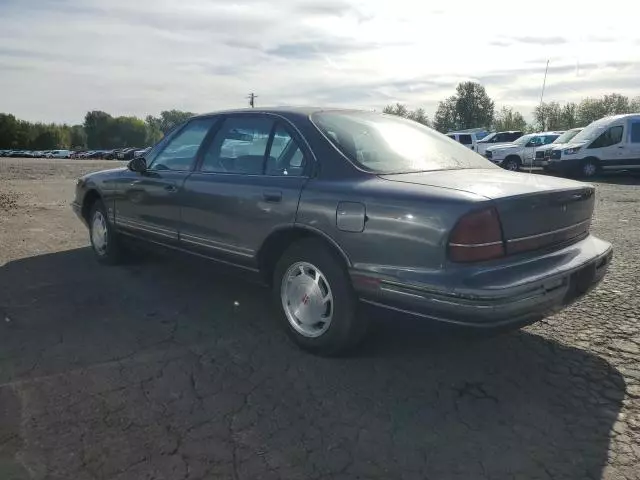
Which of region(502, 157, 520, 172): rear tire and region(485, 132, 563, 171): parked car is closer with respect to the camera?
region(485, 132, 563, 171): parked car

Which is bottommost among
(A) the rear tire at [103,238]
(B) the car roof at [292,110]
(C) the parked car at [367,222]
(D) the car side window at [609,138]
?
(A) the rear tire at [103,238]

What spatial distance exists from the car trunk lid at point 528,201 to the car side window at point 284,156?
0.64 m

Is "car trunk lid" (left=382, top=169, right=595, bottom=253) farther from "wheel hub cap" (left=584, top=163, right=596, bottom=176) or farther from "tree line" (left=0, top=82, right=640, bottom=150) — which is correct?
"tree line" (left=0, top=82, right=640, bottom=150)

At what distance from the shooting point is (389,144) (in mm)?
3676

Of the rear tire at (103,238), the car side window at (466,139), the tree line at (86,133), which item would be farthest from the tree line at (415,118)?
the rear tire at (103,238)

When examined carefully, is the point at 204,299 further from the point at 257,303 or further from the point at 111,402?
the point at 111,402

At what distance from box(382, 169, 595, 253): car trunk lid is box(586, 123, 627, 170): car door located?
53.0 ft

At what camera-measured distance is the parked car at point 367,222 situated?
9.07 ft

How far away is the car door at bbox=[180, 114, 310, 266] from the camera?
3.59 metres

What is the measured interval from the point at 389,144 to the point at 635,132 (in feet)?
55.8

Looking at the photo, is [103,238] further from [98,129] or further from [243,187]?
[98,129]

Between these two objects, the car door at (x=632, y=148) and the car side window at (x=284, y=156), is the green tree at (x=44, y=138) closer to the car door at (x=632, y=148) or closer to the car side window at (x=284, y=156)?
the car door at (x=632, y=148)

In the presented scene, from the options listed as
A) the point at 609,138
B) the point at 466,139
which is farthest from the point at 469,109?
the point at 609,138

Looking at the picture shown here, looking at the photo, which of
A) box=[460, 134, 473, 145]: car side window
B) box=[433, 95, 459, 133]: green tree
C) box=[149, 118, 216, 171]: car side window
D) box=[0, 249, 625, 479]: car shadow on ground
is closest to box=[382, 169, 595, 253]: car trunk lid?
box=[0, 249, 625, 479]: car shadow on ground
